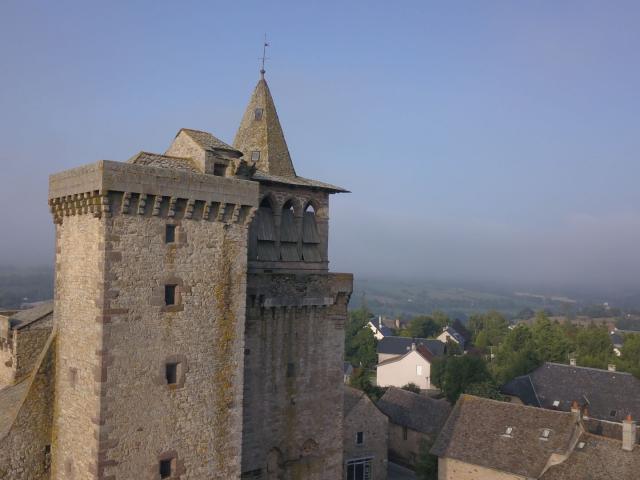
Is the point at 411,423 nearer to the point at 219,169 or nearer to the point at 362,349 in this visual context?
the point at 219,169

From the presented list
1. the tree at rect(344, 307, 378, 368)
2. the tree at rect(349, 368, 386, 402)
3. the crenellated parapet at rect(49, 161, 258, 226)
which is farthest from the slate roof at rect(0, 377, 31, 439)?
the tree at rect(344, 307, 378, 368)

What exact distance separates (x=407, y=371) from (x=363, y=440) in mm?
37783

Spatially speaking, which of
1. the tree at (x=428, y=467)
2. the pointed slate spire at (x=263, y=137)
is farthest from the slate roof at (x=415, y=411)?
the pointed slate spire at (x=263, y=137)

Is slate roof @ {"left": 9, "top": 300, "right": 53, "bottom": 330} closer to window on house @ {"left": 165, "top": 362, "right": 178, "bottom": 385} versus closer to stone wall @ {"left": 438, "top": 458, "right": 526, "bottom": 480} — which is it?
window on house @ {"left": 165, "top": 362, "right": 178, "bottom": 385}

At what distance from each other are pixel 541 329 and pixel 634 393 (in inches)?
1016

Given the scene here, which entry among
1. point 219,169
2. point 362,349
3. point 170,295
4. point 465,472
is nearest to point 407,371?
point 362,349

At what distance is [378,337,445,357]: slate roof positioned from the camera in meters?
88.4

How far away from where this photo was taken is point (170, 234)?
16.5 meters

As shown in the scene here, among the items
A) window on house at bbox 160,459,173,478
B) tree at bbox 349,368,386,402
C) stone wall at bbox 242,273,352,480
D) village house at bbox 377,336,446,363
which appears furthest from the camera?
village house at bbox 377,336,446,363

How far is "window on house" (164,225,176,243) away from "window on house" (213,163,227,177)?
2.97 meters

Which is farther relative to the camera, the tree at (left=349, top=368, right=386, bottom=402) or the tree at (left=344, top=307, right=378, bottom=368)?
the tree at (left=344, top=307, right=378, bottom=368)

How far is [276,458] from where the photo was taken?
21859 mm

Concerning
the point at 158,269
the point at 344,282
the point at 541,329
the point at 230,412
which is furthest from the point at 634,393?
the point at 158,269

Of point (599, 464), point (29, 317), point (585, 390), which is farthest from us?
point (585, 390)
